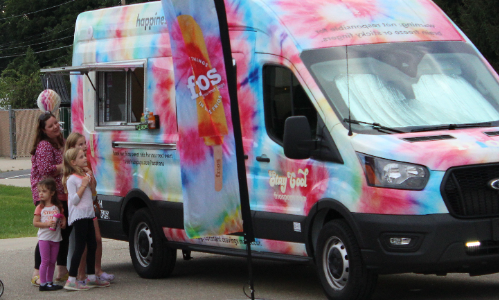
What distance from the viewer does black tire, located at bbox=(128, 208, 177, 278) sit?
9.77 meters

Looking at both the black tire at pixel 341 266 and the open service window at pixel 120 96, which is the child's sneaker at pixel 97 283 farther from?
the black tire at pixel 341 266

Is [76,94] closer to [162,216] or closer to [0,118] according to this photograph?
[162,216]

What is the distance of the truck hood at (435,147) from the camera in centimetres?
680

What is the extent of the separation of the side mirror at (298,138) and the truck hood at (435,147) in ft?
1.55

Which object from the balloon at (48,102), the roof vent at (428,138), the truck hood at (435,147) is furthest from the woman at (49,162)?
the roof vent at (428,138)

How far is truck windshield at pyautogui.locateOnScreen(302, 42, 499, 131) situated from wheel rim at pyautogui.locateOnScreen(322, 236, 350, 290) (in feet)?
3.29

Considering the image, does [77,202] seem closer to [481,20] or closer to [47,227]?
[47,227]

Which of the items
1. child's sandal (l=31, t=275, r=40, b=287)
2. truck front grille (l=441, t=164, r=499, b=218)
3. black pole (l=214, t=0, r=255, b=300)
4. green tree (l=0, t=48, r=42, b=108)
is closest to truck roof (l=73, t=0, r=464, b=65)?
black pole (l=214, t=0, r=255, b=300)

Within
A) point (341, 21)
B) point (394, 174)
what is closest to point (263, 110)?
point (341, 21)

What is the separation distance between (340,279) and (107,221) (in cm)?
405

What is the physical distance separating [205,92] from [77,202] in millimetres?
2762

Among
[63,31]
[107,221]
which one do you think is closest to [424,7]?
[107,221]

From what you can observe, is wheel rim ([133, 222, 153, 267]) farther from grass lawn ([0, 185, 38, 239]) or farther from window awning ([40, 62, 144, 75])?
grass lawn ([0, 185, 38, 239])

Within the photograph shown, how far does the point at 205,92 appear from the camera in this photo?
6770 millimetres
